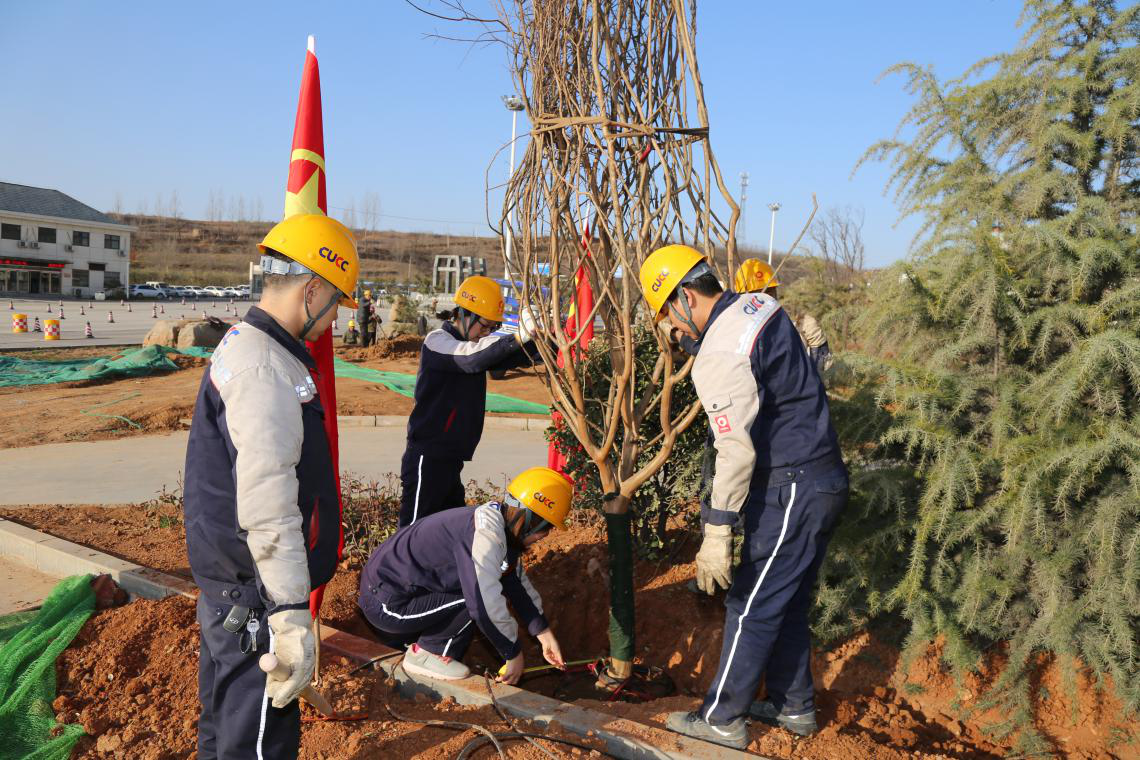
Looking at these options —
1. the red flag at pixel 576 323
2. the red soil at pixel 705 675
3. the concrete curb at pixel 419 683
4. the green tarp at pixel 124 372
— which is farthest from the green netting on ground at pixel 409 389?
the red soil at pixel 705 675

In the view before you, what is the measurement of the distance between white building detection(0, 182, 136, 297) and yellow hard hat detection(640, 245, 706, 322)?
201ft

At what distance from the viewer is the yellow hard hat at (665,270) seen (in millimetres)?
3010

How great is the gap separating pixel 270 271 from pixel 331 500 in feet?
2.36

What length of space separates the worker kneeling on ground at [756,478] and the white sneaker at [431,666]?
96 centimetres

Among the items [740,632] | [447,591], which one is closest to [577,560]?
[447,591]

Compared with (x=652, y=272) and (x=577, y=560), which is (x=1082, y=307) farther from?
(x=577, y=560)

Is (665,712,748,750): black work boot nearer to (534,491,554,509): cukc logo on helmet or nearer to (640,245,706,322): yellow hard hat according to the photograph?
(534,491,554,509): cukc logo on helmet

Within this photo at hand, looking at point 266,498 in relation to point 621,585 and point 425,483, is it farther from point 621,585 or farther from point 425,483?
point 425,483

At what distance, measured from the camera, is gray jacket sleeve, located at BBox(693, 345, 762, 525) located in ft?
9.27

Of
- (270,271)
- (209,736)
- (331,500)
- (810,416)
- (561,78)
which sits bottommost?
(209,736)

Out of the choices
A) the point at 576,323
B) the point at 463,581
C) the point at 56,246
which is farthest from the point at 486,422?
the point at 56,246

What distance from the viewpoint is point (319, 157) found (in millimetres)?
3574

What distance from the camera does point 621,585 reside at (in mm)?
3574

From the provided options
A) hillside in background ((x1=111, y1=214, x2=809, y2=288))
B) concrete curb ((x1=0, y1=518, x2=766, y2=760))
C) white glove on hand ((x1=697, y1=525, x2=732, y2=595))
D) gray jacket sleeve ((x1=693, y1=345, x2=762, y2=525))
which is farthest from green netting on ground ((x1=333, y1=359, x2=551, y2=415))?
hillside in background ((x1=111, y1=214, x2=809, y2=288))
